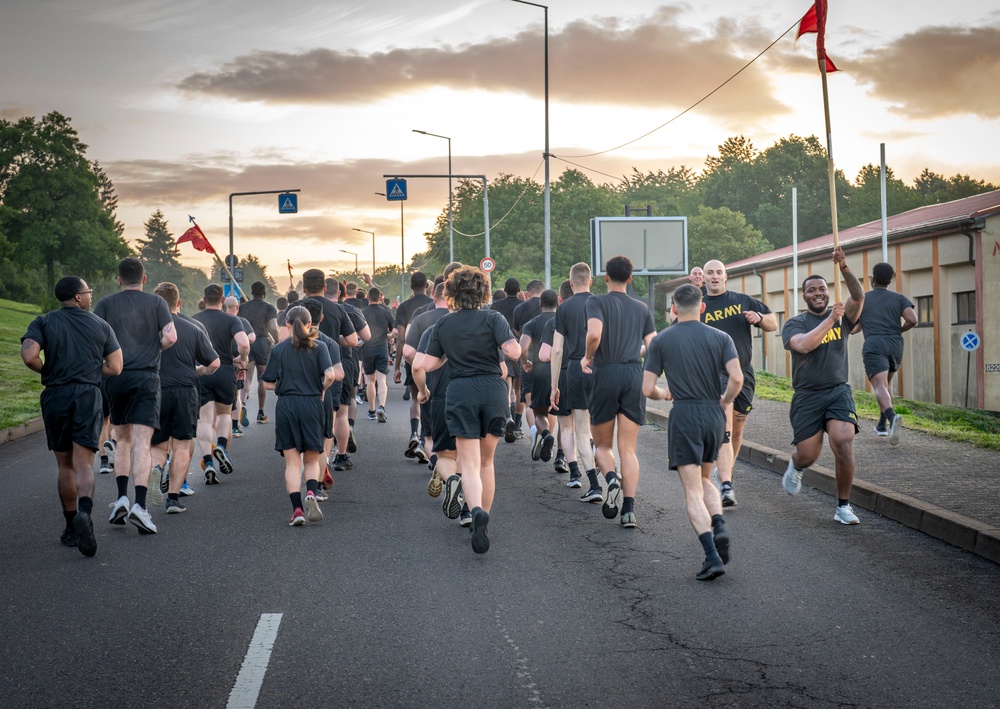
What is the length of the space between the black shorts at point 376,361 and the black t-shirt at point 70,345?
8.73m

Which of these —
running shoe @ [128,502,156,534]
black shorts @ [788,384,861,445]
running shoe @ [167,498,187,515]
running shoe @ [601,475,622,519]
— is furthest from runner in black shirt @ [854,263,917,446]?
running shoe @ [128,502,156,534]

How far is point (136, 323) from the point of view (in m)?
8.51

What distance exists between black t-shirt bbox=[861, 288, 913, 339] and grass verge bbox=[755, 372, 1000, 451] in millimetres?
1672

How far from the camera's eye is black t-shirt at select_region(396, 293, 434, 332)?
13.8 metres

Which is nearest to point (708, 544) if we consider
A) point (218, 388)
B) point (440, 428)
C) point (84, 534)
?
point (440, 428)

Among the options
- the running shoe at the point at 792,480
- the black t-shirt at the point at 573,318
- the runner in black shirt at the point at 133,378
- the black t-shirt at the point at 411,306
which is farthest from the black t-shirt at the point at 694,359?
the black t-shirt at the point at 411,306

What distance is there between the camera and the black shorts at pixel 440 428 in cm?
824

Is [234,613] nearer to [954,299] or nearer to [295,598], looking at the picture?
[295,598]

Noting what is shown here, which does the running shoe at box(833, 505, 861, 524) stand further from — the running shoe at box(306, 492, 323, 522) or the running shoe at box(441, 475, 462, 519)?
the running shoe at box(306, 492, 323, 522)

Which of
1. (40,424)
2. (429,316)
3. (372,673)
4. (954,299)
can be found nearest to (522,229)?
(954,299)

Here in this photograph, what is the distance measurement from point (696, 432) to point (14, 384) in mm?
21355

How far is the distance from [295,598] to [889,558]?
3.84 meters

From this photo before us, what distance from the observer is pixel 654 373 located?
7027 millimetres

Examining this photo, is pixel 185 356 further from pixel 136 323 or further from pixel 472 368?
pixel 472 368
